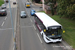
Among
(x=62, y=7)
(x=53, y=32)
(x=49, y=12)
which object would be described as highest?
(x=62, y=7)

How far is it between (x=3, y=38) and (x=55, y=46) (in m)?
8.05

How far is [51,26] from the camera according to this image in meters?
13.9

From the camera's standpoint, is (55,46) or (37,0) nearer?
(55,46)

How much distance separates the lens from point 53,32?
14.0m

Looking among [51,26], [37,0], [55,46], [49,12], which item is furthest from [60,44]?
[37,0]

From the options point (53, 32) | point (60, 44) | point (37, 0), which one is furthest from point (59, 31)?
point (37, 0)

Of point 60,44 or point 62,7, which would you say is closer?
point 60,44

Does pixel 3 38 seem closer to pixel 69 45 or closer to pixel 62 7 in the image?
pixel 69 45

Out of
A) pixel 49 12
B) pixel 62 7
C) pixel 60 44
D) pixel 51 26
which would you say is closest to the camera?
pixel 51 26

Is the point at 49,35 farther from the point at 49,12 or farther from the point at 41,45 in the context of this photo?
the point at 49,12

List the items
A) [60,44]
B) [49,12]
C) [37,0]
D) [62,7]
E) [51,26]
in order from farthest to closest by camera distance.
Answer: [37,0], [49,12], [62,7], [60,44], [51,26]

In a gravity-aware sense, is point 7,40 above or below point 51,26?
below

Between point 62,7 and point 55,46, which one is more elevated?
point 62,7

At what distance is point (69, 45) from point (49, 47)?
8.65ft
